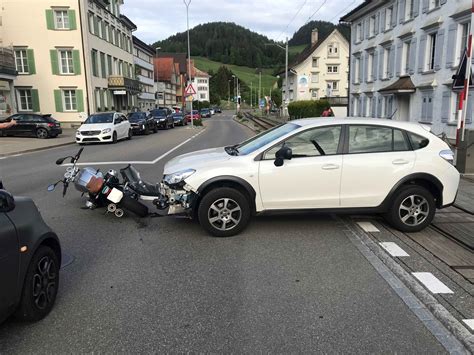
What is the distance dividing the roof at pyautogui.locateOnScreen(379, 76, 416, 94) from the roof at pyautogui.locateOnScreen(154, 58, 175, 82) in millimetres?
69086

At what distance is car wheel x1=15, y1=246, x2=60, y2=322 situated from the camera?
3439 mm

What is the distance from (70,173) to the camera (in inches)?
273

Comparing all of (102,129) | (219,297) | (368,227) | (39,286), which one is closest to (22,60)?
(102,129)

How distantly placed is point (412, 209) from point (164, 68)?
95.6 m

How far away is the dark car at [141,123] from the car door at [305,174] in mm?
24682

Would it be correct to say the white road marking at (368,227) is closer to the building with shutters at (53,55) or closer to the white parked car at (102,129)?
the white parked car at (102,129)

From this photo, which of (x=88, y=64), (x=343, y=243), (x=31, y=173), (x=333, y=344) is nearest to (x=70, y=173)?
(x=343, y=243)

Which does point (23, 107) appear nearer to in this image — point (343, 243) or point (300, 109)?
point (300, 109)

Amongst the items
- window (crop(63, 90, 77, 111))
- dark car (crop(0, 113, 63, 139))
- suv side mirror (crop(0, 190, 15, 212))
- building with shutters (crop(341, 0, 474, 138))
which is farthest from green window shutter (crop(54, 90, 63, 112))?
suv side mirror (crop(0, 190, 15, 212))

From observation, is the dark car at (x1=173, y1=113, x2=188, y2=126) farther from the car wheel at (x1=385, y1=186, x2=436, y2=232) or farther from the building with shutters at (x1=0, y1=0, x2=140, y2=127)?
the car wheel at (x1=385, y1=186, x2=436, y2=232)

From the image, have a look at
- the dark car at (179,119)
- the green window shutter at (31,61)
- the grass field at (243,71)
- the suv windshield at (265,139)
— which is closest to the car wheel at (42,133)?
the green window shutter at (31,61)

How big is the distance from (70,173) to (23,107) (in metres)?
35.8

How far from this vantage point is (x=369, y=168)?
20.0 feet

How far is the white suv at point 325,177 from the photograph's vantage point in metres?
5.92
